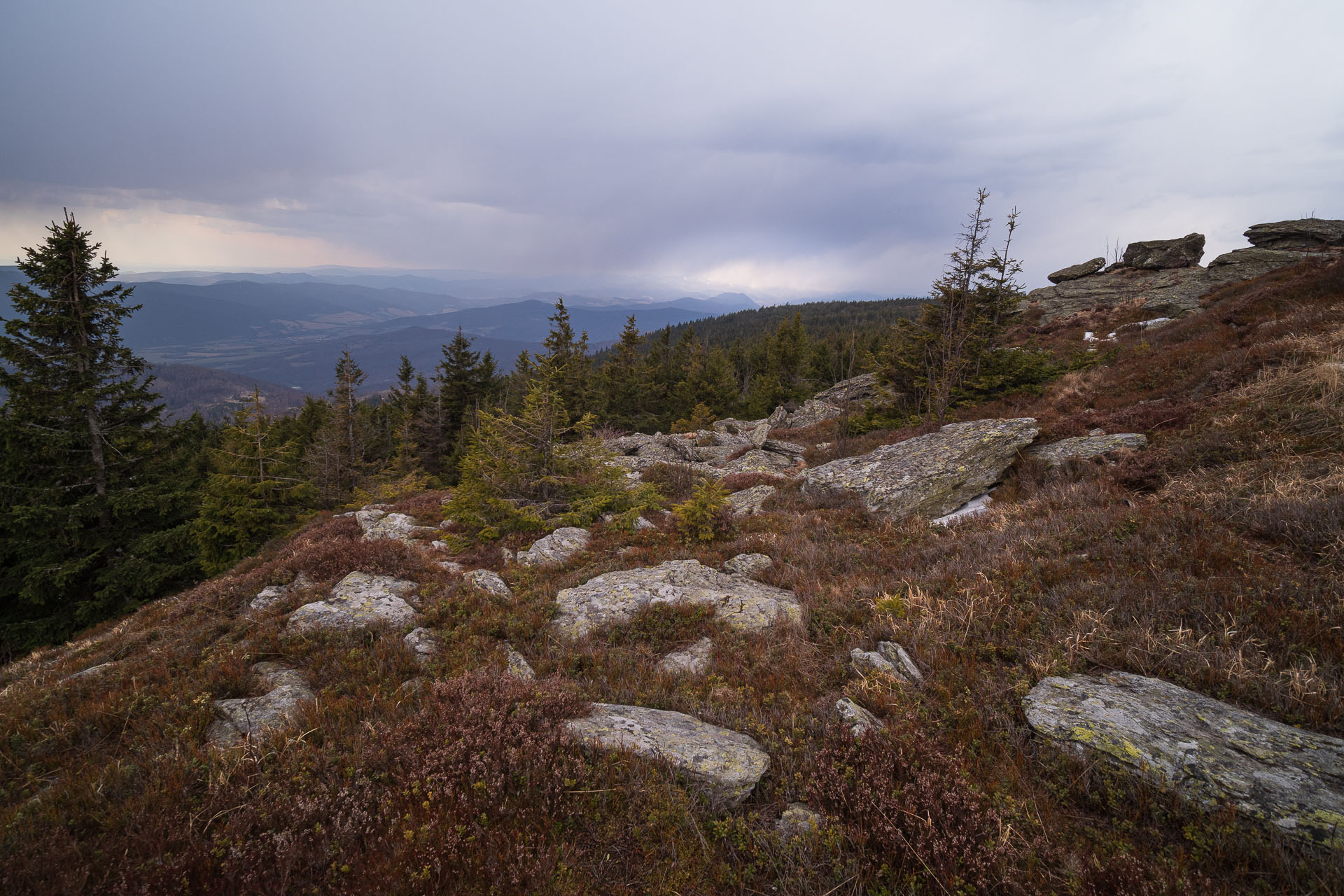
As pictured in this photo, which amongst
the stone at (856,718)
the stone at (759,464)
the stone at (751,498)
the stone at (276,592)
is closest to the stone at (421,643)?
the stone at (276,592)

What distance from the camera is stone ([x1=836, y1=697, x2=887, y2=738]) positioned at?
3816 mm

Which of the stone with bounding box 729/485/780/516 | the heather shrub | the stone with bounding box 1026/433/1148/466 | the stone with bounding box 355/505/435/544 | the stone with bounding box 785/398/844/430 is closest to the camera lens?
the stone with bounding box 1026/433/1148/466

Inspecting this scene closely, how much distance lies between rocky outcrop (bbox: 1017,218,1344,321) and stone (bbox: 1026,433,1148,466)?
2945cm

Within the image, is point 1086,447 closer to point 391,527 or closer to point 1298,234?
point 391,527

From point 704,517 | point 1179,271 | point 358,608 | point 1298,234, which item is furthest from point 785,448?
Answer: point 1298,234

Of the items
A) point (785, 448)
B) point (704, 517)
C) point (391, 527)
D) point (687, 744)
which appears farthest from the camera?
point (785, 448)

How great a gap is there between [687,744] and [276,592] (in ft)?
28.5

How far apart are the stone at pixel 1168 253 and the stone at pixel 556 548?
171 feet

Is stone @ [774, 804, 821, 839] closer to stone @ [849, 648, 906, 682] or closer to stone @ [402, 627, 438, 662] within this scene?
stone @ [849, 648, 906, 682]

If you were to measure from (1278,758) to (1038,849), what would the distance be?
1.95 m

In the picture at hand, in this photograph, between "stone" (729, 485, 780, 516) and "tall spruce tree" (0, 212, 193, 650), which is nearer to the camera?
"stone" (729, 485, 780, 516)

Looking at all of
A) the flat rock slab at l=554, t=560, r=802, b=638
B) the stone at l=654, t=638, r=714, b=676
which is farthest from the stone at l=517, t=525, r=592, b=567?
the stone at l=654, t=638, r=714, b=676

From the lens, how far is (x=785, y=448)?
23703 millimetres

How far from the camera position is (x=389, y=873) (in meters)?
2.73
